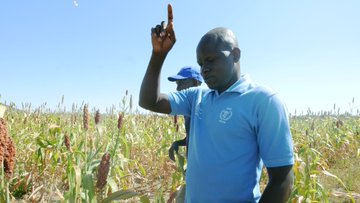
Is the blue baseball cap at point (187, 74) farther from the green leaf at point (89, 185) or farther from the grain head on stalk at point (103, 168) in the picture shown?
the grain head on stalk at point (103, 168)

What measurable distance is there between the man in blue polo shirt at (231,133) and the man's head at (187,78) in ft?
3.32

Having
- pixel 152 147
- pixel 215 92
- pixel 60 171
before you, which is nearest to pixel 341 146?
pixel 152 147

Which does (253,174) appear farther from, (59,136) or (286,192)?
(59,136)

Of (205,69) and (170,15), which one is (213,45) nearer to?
(205,69)

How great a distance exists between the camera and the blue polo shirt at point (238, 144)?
136cm

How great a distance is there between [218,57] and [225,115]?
0.25m

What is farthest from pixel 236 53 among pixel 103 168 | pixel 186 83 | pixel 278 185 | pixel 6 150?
pixel 186 83

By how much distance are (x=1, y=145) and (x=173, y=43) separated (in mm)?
854

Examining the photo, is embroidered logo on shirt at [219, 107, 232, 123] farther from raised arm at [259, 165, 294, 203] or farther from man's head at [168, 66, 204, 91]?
man's head at [168, 66, 204, 91]

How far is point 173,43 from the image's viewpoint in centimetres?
170

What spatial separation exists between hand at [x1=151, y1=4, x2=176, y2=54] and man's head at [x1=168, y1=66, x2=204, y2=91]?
101 centimetres

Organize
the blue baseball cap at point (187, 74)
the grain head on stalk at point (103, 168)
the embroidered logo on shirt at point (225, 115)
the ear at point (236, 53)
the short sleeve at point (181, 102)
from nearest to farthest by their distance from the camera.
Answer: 1. the grain head on stalk at point (103, 168)
2. the embroidered logo on shirt at point (225, 115)
3. the ear at point (236, 53)
4. the short sleeve at point (181, 102)
5. the blue baseball cap at point (187, 74)

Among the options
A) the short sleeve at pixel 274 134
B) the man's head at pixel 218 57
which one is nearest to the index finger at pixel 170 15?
the man's head at pixel 218 57

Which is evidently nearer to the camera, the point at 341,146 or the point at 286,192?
the point at 286,192
